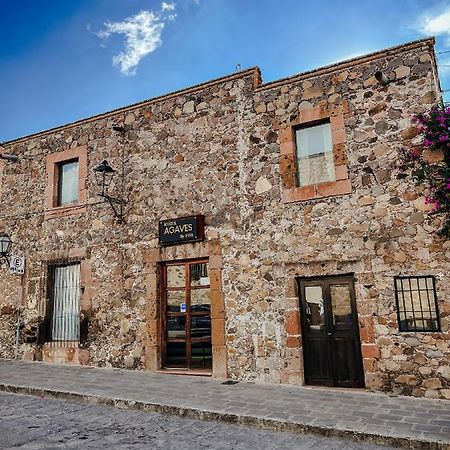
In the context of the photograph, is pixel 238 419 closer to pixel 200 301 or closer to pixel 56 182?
pixel 200 301

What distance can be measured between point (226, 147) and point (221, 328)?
345 cm

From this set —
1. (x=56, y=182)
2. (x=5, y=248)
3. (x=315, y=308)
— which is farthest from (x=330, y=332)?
(x=5, y=248)

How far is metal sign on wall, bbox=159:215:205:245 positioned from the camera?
26.7 ft

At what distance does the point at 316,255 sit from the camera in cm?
705

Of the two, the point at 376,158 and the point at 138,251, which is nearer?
the point at 376,158

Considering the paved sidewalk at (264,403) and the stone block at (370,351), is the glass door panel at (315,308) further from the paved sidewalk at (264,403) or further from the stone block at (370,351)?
the paved sidewalk at (264,403)

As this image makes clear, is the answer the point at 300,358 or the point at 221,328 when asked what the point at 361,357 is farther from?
the point at 221,328

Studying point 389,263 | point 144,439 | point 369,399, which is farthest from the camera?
point 389,263

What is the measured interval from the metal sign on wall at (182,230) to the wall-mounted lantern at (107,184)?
3.82 feet

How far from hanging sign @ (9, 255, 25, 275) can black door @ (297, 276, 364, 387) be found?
266 inches

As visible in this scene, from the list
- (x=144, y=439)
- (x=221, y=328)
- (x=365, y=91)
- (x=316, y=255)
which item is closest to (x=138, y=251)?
(x=221, y=328)

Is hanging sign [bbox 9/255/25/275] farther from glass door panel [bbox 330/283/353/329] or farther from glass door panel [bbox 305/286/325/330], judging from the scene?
glass door panel [bbox 330/283/353/329]

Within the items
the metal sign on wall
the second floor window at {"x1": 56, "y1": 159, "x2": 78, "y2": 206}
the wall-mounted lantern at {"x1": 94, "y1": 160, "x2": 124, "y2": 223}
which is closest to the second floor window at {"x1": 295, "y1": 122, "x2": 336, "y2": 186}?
the metal sign on wall

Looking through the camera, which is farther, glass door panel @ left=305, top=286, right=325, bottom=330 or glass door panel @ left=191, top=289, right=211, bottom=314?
glass door panel @ left=191, top=289, right=211, bottom=314
